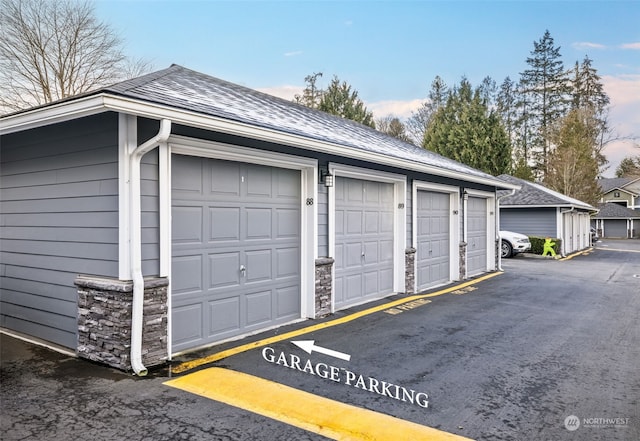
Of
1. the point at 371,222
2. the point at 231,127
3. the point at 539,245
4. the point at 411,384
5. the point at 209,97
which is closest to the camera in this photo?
the point at 411,384

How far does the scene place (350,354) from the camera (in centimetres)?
479

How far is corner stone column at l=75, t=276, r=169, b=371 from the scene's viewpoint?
13.4ft

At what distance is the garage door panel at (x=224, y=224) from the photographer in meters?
5.06

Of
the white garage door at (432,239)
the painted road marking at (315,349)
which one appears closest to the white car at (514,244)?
the white garage door at (432,239)

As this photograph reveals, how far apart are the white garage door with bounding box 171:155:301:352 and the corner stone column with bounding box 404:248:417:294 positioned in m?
3.07

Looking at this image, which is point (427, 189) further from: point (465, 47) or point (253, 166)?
point (465, 47)

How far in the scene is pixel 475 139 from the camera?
26.5 meters

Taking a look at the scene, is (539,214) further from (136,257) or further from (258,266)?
(136,257)

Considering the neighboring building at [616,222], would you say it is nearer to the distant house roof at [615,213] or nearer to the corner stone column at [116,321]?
the distant house roof at [615,213]

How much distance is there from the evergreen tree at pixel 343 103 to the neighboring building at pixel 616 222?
25.3 m

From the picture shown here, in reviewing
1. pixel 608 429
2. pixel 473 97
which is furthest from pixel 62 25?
pixel 473 97

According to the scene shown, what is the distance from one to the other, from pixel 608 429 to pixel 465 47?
13956 millimetres

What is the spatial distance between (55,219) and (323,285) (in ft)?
11.8

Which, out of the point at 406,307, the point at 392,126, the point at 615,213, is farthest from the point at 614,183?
the point at 406,307
